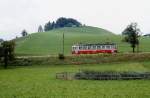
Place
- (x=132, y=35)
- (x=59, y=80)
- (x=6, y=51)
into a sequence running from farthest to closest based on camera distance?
(x=132, y=35) < (x=6, y=51) < (x=59, y=80)

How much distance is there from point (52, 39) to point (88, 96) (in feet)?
507

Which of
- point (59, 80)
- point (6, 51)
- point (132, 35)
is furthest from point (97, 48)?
point (59, 80)

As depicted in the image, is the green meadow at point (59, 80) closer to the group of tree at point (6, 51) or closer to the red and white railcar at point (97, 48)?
the group of tree at point (6, 51)

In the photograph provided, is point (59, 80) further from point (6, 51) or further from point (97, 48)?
point (97, 48)

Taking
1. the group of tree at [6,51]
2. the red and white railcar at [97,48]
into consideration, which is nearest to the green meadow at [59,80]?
the group of tree at [6,51]

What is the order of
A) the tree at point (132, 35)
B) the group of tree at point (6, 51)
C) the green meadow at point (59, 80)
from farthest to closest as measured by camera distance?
1. the tree at point (132, 35)
2. the group of tree at point (6, 51)
3. the green meadow at point (59, 80)

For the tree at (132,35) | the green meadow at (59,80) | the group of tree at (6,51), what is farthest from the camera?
the tree at (132,35)

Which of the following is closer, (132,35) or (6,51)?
(6,51)

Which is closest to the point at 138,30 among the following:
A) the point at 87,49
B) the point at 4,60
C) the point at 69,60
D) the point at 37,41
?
the point at 87,49

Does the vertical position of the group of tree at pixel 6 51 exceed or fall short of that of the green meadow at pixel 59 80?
it exceeds it

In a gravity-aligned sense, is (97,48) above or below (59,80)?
above

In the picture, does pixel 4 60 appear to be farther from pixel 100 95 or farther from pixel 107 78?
pixel 100 95

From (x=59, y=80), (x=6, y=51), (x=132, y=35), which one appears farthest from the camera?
(x=132, y=35)

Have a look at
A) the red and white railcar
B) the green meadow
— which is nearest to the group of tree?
the green meadow
